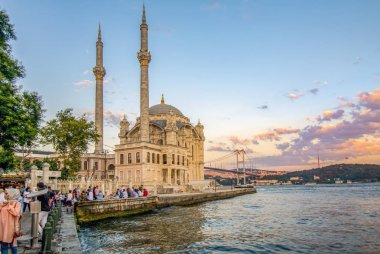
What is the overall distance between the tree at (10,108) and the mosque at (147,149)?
74.3ft

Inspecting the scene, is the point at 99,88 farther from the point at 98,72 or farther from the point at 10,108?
the point at 10,108

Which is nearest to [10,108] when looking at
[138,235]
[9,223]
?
[138,235]

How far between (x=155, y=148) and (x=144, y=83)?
34.1 feet

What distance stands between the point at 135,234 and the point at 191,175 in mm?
49166

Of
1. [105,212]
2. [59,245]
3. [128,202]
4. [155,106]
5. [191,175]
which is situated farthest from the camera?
[155,106]

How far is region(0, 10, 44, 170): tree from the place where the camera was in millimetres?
18125

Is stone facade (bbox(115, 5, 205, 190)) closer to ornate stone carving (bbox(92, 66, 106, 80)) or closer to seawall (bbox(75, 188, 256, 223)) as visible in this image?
seawall (bbox(75, 188, 256, 223))

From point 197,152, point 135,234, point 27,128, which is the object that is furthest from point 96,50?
point 135,234

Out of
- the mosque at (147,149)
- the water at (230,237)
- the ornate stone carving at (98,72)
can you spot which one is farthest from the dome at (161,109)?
the water at (230,237)

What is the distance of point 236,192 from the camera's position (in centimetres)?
7425

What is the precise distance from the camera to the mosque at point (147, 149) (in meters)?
50.5

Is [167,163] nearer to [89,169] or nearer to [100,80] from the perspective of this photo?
[89,169]

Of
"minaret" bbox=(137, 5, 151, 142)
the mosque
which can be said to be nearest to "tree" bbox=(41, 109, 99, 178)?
the mosque

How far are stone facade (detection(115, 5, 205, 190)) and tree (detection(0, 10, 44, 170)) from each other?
75.4 feet
